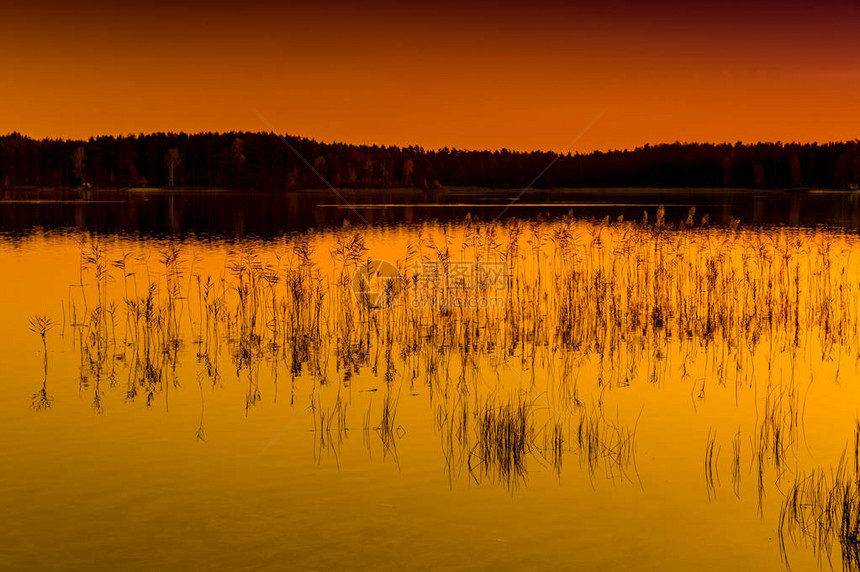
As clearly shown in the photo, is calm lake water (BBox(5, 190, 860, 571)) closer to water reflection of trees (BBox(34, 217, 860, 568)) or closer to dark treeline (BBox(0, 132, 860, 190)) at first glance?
water reflection of trees (BBox(34, 217, 860, 568))

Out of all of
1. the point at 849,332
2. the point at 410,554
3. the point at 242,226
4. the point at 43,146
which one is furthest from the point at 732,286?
the point at 43,146

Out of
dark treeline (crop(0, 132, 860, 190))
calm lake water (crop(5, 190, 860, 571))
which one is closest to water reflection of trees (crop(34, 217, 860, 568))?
calm lake water (crop(5, 190, 860, 571))

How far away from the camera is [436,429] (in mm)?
10477

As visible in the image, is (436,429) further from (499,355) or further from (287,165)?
(287,165)

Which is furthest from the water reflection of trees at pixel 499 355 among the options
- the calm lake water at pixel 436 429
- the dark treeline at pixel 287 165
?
the dark treeline at pixel 287 165

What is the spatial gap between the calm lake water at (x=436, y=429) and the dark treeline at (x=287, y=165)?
151786mm

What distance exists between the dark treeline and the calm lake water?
151786mm

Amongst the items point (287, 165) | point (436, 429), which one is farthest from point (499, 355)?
point (287, 165)

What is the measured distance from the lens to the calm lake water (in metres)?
7.50

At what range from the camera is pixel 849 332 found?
16.1 meters

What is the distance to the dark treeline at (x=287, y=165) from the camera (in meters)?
169

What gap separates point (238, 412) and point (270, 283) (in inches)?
415

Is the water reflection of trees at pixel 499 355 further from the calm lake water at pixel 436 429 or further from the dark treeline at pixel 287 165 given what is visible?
the dark treeline at pixel 287 165

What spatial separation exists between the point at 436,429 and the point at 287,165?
178m
